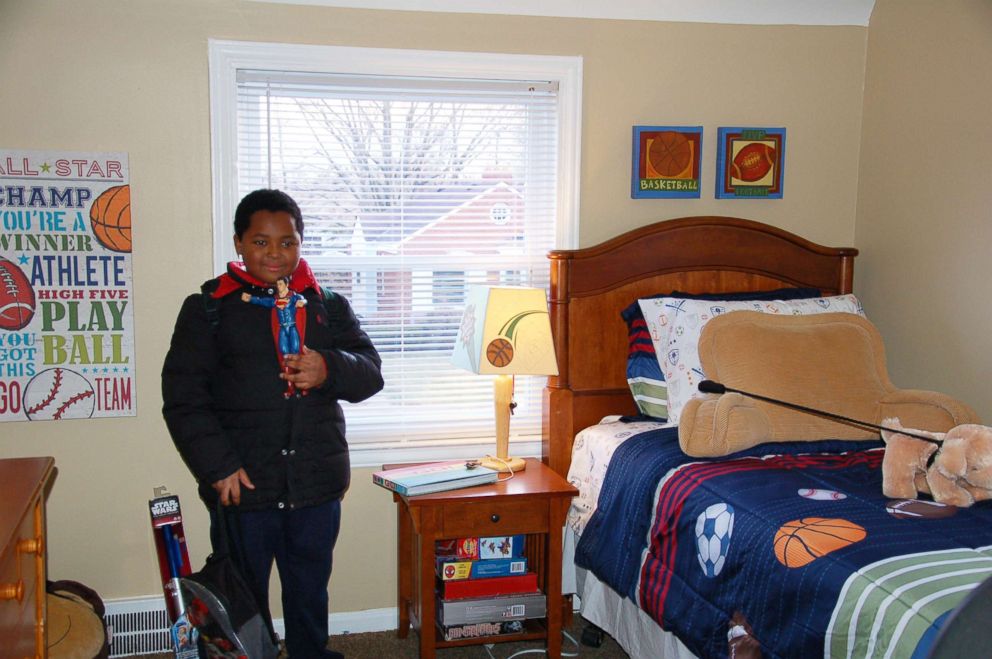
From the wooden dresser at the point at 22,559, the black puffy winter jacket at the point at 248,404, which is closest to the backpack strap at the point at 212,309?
the black puffy winter jacket at the point at 248,404

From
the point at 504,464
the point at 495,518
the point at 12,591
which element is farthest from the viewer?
the point at 504,464

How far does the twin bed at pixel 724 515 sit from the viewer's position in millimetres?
1497

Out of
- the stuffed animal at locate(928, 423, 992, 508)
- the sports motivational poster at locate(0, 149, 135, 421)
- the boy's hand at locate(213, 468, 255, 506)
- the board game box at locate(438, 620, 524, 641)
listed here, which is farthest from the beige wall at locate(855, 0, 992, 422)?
the sports motivational poster at locate(0, 149, 135, 421)

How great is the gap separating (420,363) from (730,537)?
4.14 feet

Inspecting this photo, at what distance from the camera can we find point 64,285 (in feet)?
8.13

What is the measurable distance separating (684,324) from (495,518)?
0.81 metres

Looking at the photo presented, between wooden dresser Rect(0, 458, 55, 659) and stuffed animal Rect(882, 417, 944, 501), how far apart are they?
1739 millimetres

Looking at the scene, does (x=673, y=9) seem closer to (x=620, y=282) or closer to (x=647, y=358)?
(x=620, y=282)

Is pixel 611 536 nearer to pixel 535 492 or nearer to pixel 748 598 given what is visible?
pixel 535 492

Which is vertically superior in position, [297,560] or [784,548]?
[784,548]

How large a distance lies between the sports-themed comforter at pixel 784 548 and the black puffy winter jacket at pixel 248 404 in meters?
0.79

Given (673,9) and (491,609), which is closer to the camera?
(491,609)

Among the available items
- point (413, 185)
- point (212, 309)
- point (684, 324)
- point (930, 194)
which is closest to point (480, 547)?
point (684, 324)

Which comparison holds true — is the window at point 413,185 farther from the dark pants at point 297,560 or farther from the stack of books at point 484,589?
the dark pants at point 297,560
